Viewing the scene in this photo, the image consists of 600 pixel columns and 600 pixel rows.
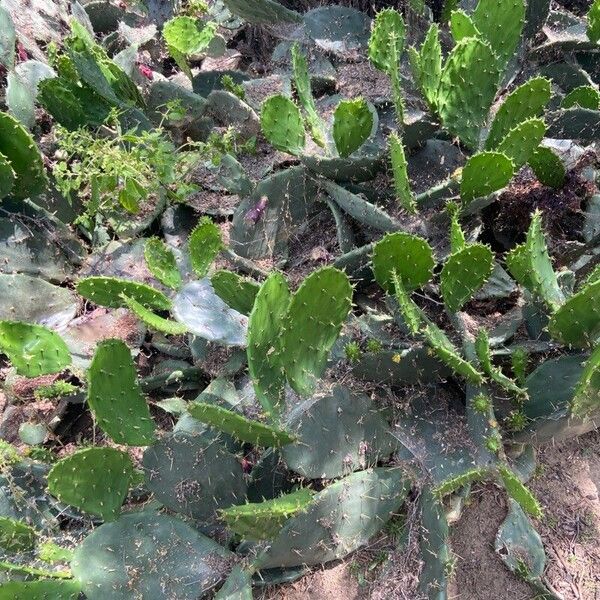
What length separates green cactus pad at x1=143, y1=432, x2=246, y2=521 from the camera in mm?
1586

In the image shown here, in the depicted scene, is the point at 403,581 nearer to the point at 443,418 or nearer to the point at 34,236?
the point at 443,418

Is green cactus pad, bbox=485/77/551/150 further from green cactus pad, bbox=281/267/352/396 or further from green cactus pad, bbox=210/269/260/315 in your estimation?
green cactus pad, bbox=210/269/260/315

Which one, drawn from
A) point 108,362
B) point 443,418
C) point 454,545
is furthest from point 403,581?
point 108,362

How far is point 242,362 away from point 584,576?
42.6 inches

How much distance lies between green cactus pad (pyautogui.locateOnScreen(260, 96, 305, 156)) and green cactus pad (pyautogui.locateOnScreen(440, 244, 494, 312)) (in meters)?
0.74

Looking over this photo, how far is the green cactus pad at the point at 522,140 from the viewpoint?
5.56ft

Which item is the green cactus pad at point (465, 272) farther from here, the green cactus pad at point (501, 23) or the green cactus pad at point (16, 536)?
the green cactus pad at point (16, 536)

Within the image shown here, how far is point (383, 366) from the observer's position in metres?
1.69

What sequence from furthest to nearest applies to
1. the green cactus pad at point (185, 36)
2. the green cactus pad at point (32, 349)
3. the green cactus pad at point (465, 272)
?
1. the green cactus pad at point (185, 36)
2. the green cactus pad at point (32, 349)
3. the green cactus pad at point (465, 272)

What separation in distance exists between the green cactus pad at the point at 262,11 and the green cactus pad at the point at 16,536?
6.70 feet

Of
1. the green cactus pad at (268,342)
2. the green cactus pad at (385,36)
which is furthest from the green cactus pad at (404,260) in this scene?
the green cactus pad at (385,36)

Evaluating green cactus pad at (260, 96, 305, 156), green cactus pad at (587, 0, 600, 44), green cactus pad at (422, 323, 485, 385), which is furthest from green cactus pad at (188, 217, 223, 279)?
green cactus pad at (587, 0, 600, 44)

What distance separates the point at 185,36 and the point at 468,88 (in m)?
1.21

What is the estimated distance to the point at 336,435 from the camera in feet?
5.30
